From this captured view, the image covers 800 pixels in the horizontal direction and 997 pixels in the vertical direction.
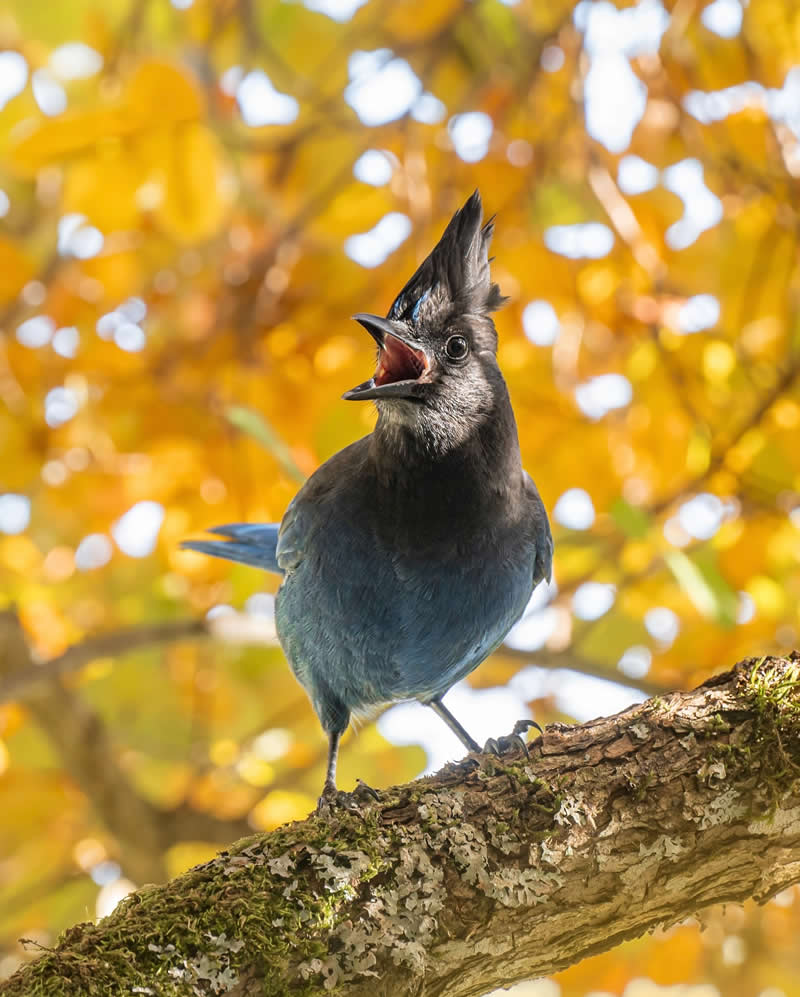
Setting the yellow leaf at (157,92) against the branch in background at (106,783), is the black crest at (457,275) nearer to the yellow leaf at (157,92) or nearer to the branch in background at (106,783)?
the yellow leaf at (157,92)

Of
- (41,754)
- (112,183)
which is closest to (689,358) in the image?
(112,183)

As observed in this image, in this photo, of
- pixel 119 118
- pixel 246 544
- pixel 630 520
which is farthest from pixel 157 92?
pixel 630 520

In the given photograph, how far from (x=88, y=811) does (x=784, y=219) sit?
3599 millimetres

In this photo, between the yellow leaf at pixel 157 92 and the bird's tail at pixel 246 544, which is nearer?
the yellow leaf at pixel 157 92

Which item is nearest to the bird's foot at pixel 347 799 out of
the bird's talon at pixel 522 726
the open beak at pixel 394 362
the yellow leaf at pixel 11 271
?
the bird's talon at pixel 522 726

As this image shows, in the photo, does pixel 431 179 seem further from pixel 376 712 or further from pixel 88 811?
pixel 88 811

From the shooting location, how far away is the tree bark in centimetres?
178

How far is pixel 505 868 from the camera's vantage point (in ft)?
6.28

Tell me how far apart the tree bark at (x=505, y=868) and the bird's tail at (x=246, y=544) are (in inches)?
58.5

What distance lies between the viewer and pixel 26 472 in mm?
3971

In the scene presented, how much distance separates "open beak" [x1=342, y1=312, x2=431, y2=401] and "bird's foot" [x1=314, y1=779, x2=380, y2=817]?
859 millimetres

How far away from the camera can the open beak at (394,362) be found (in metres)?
2.49

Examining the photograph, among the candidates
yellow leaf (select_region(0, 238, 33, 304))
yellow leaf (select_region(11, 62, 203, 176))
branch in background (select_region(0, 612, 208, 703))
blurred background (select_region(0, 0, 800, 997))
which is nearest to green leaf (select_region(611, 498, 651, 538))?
blurred background (select_region(0, 0, 800, 997))

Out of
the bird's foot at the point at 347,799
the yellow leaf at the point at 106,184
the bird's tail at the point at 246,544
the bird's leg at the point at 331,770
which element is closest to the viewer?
the bird's foot at the point at 347,799
